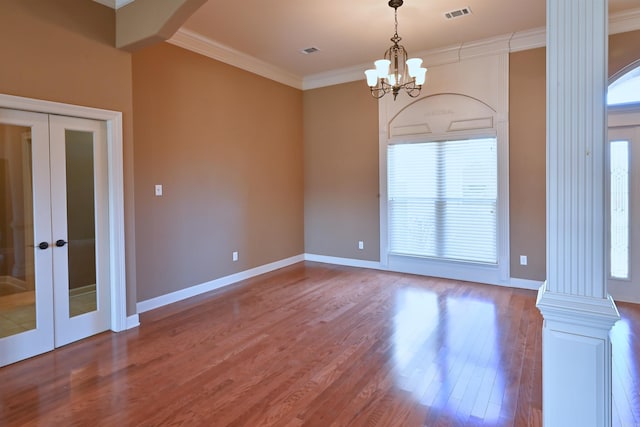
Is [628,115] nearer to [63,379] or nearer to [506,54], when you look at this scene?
[506,54]

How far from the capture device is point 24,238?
3068 millimetres

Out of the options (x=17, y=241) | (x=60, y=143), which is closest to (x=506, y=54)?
(x=60, y=143)

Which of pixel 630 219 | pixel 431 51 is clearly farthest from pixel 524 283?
pixel 431 51

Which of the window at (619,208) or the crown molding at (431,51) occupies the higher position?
the crown molding at (431,51)

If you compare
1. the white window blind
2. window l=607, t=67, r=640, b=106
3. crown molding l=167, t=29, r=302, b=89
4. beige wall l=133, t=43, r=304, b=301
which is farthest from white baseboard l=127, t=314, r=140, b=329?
window l=607, t=67, r=640, b=106

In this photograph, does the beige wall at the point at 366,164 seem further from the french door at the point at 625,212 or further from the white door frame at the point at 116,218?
Result: the white door frame at the point at 116,218

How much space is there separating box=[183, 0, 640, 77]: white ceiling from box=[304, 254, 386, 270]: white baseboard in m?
3.25

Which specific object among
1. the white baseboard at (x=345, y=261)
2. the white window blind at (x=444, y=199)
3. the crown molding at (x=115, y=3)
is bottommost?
the white baseboard at (x=345, y=261)

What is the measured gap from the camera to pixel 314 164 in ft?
21.8

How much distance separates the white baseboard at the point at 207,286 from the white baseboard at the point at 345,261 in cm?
35

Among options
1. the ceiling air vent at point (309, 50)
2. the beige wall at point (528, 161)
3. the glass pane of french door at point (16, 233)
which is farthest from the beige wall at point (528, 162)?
the glass pane of french door at point (16, 233)

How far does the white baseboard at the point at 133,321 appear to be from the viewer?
3676mm

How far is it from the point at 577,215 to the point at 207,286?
4420mm

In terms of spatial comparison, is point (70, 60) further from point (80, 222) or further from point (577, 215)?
point (577, 215)
